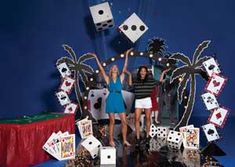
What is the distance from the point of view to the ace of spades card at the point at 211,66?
18.2 ft

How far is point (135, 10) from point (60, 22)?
1.70m

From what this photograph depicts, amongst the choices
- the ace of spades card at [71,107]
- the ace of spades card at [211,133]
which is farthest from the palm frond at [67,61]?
the ace of spades card at [211,133]

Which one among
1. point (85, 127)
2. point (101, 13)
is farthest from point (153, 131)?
point (101, 13)

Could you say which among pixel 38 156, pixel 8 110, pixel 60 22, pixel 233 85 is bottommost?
pixel 38 156

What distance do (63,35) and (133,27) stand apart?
179 centimetres

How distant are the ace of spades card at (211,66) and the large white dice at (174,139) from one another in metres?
1.13

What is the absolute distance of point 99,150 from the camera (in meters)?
4.89

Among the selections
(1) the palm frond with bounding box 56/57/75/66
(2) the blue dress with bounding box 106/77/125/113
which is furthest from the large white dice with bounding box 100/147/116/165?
(1) the palm frond with bounding box 56/57/75/66

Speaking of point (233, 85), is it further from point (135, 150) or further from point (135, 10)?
point (135, 150)

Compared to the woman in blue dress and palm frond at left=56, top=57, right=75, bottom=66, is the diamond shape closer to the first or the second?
the woman in blue dress

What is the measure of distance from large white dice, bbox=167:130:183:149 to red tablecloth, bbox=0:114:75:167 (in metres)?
1.96

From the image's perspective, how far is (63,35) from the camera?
7543 mm

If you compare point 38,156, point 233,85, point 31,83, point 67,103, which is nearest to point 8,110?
point 31,83

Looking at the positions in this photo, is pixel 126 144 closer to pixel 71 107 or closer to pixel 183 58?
pixel 71 107
